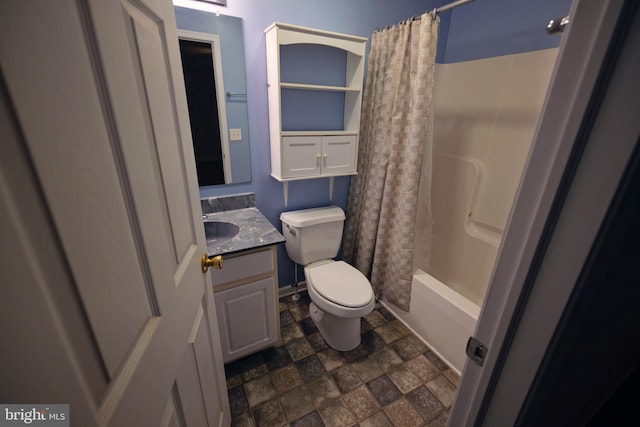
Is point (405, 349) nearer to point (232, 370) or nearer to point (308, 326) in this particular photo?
point (308, 326)

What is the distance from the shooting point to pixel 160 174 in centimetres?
60

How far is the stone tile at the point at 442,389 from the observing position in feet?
4.77

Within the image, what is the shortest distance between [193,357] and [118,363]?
424 mm

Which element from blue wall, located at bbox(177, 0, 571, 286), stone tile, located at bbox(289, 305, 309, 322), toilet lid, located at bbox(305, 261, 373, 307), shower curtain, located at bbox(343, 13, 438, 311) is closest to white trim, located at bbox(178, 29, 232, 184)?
blue wall, located at bbox(177, 0, 571, 286)

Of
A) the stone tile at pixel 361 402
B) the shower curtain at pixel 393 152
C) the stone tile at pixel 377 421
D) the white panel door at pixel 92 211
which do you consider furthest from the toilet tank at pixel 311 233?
the white panel door at pixel 92 211

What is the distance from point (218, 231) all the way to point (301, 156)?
71cm

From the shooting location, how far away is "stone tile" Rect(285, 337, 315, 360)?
1696mm

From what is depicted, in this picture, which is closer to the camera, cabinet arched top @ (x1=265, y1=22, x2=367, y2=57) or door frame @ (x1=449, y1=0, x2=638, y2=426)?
door frame @ (x1=449, y1=0, x2=638, y2=426)

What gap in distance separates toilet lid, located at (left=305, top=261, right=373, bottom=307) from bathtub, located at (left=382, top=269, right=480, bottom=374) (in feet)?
1.33

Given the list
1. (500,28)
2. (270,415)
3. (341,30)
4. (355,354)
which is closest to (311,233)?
(355,354)

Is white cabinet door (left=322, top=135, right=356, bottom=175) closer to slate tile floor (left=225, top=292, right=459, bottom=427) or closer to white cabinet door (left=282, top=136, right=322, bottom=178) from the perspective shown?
white cabinet door (left=282, top=136, right=322, bottom=178)

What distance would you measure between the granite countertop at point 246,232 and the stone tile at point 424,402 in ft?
3.71

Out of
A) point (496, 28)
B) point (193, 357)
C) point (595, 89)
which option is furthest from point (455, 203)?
point (193, 357)

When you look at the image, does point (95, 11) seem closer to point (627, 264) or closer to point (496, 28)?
point (627, 264)
